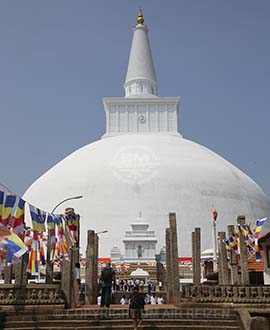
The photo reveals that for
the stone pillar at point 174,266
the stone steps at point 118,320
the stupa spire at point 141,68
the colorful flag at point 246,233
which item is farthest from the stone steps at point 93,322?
the stupa spire at point 141,68

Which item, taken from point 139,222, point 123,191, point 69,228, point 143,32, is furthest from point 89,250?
point 143,32

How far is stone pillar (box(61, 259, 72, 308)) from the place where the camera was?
53.1 ft

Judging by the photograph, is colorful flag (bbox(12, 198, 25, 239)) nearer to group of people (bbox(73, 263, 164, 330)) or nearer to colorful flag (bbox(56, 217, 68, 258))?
group of people (bbox(73, 263, 164, 330))

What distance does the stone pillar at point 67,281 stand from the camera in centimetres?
1617

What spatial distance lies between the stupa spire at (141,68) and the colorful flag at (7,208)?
4708 cm

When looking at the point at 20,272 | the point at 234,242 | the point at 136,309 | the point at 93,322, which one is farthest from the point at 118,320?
the point at 234,242

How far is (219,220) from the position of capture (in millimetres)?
50156

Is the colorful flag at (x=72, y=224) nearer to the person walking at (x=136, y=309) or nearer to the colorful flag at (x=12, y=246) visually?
the colorful flag at (x=12, y=246)

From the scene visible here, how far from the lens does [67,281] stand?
16625mm

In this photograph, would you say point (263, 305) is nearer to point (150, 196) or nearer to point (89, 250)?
point (89, 250)

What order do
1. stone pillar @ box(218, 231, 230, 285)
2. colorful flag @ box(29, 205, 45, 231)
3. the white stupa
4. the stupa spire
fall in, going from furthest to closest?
the stupa spire
the white stupa
stone pillar @ box(218, 231, 230, 285)
colorful flag @ box(29, 205, 45, 231)

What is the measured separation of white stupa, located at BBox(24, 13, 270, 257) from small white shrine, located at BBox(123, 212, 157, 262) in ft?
4.20

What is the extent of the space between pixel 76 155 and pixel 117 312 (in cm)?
4341

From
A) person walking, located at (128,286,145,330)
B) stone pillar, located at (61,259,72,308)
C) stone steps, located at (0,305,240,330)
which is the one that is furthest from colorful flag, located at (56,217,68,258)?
person walking, located at (128,286,145,330)
